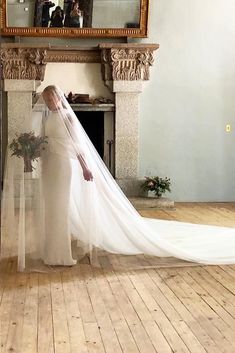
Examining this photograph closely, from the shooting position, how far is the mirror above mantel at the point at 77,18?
287 inches

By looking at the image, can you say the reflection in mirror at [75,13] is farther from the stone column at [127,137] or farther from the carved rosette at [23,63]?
the stone column at [127,137]

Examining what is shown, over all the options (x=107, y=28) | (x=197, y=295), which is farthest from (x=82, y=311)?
(x=107, y=28)

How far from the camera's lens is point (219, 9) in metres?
7.71

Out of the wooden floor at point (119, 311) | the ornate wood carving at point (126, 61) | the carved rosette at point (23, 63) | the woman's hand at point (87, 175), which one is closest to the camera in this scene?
the wooden floor at point (119, 311)

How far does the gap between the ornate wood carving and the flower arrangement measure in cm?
152

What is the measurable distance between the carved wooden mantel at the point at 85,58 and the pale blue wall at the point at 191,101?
0.33m

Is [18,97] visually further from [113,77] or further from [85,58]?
[113,77]

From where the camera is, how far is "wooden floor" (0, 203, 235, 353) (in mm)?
2494

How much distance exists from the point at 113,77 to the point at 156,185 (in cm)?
170

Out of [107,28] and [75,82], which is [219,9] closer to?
[107,28]

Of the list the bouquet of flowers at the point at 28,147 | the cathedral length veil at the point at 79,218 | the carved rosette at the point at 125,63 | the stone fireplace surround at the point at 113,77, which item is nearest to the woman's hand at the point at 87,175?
the cathedral length veil at the point at 79,218

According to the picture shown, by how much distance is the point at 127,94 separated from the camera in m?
7.55

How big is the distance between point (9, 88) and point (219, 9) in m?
3.39

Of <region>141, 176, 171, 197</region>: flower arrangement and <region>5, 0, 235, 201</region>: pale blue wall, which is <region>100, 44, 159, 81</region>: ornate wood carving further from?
<region>141, 176, 171, 197</region>: flower arrangement
